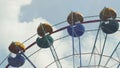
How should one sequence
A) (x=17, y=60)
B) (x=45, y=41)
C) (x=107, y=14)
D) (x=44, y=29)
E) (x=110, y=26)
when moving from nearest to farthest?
(x=107, y=14)
(x=110, y=26)
(x=44, y=29)
(x=17, y=60)
(x=45, y=41)

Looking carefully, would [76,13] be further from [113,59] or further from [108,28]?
[113,59]

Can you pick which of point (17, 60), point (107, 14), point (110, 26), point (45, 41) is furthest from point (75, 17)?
point (17, 60)

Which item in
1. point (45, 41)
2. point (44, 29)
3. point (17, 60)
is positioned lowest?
point (17, 60)

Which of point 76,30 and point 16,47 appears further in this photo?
point 76,30

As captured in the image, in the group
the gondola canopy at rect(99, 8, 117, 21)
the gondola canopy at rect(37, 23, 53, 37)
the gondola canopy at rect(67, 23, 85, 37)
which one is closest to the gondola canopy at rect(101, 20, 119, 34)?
the gondola canopy at rect(99, 8, 117, 21)

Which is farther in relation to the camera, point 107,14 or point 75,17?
point 75,17

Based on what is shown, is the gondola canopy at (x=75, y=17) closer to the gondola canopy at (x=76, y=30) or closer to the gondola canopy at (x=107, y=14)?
the gondola canopy at (x=76, y=30)

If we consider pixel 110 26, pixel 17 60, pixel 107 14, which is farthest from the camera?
pixel 17 60

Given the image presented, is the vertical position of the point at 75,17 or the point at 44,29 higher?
the point at 75,17

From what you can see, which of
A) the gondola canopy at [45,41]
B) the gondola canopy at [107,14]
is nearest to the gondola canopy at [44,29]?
the gondola canopy at [45,41]

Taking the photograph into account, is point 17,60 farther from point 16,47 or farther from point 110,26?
point 110,26

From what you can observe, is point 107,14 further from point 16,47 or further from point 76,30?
point 16,47

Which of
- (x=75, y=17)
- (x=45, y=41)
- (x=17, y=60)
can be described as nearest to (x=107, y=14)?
(x=75, y=17)

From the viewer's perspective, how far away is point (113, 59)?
97.2 ft
